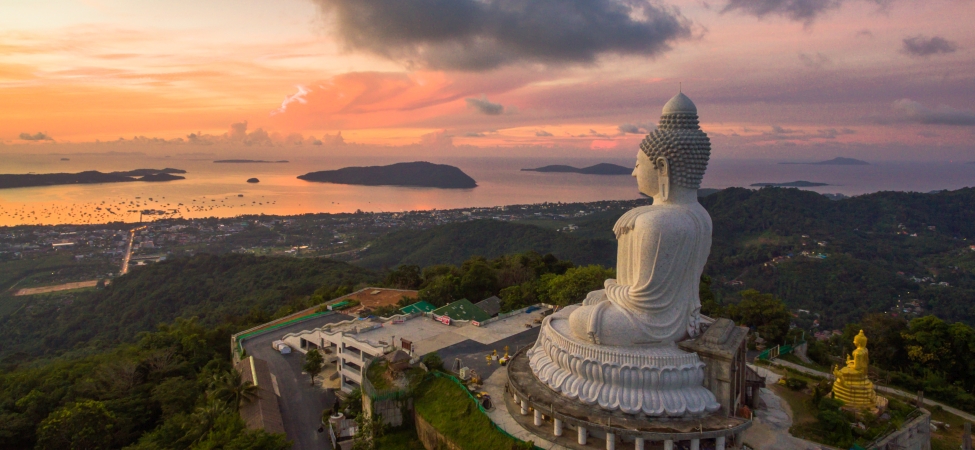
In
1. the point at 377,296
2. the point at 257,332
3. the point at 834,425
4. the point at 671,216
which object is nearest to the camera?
the point at 671,216

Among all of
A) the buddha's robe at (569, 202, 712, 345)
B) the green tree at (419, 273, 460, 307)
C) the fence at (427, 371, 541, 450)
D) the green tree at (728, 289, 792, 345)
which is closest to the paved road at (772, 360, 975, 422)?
the green tree at (728, 289, 792, 345)

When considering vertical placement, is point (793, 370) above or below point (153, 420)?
above

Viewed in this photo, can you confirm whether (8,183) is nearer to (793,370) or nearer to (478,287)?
(478,287)

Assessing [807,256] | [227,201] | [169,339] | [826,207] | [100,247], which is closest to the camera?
[169,339]

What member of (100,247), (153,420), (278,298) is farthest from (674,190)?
(100,247)

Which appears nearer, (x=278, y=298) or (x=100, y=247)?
(x=278, y=298)

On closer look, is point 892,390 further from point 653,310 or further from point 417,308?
point 417,308

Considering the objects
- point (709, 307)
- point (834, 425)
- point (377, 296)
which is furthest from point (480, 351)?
point (377, 296)
